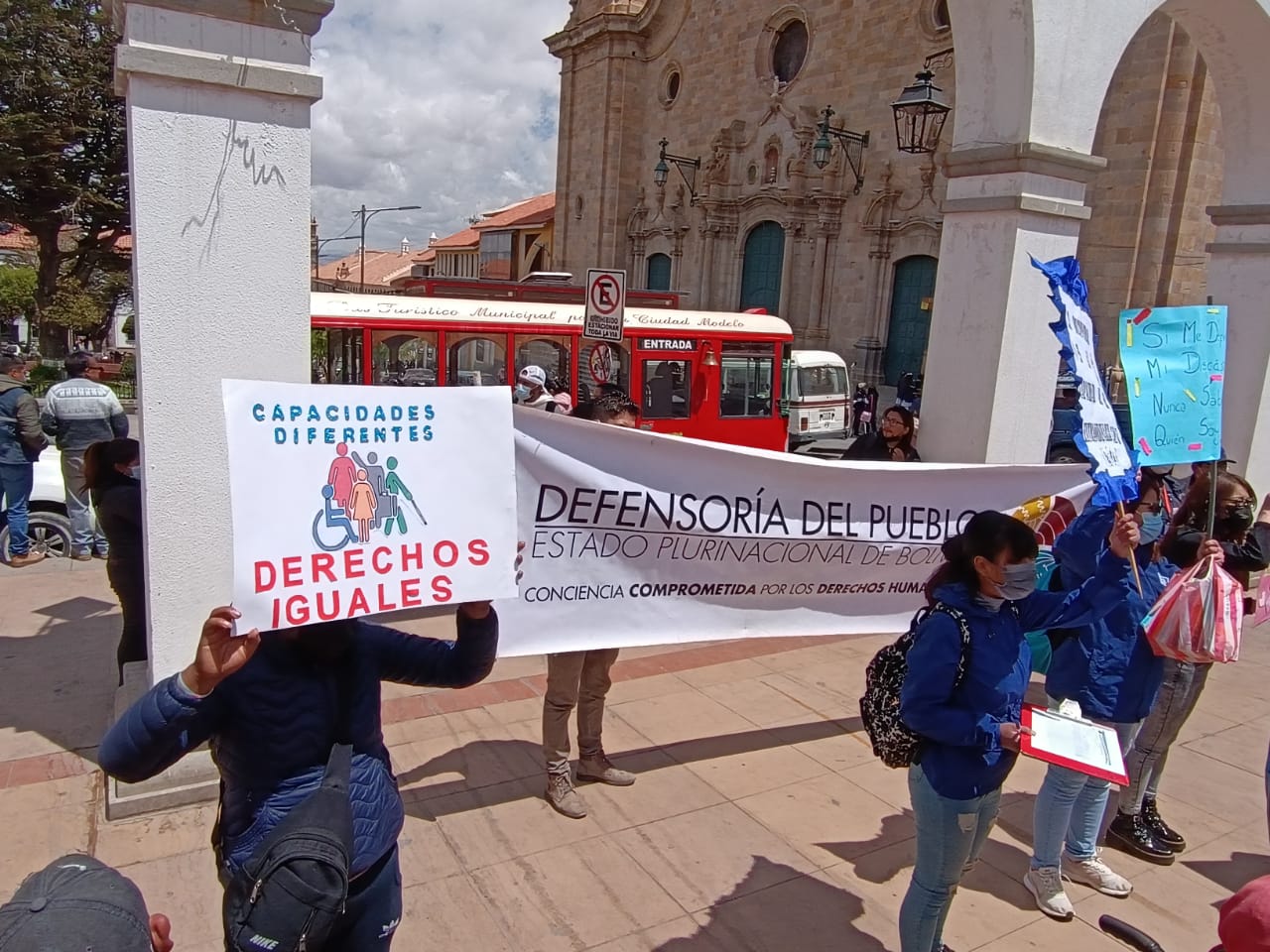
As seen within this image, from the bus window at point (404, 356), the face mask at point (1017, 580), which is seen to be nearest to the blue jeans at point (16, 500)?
the bus window at point (404, 356)

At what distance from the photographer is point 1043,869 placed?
12.3 ft

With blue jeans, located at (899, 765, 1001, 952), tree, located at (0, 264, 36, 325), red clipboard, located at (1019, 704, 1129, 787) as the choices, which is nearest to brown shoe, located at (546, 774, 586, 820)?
blue jeans, located at (899, 765, 1001, 952)

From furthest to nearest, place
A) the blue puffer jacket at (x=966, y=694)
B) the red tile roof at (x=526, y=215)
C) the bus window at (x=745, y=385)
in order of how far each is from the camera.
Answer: the red tile roof at (x=526, y=215), the bus window at (x=745, y=385), the blue puffer jacket at (x=966, y=694)

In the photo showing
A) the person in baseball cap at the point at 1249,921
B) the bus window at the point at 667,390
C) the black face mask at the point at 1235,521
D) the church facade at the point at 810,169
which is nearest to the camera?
the person in baseball cap at the point at 1249,921

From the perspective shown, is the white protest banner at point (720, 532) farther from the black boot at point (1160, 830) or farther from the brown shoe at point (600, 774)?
the black boot at point (1160, 830)

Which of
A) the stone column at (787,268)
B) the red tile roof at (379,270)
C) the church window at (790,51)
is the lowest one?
the stone column at (787,268)

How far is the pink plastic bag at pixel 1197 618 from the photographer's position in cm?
366

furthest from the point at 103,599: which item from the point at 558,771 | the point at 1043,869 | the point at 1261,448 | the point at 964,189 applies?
the point at 1261,448

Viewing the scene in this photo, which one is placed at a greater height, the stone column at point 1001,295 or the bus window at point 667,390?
the stone column at point 1001,295

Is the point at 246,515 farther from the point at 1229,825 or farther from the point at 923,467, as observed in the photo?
the point at 1229,825

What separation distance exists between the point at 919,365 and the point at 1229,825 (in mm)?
18636

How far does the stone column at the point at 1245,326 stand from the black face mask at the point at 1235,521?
4.78 metres

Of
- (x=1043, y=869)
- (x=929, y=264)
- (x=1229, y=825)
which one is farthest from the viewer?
(x=929, y=264)

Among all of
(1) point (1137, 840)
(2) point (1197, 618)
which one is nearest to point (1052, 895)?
(1) point (1137, 840)
